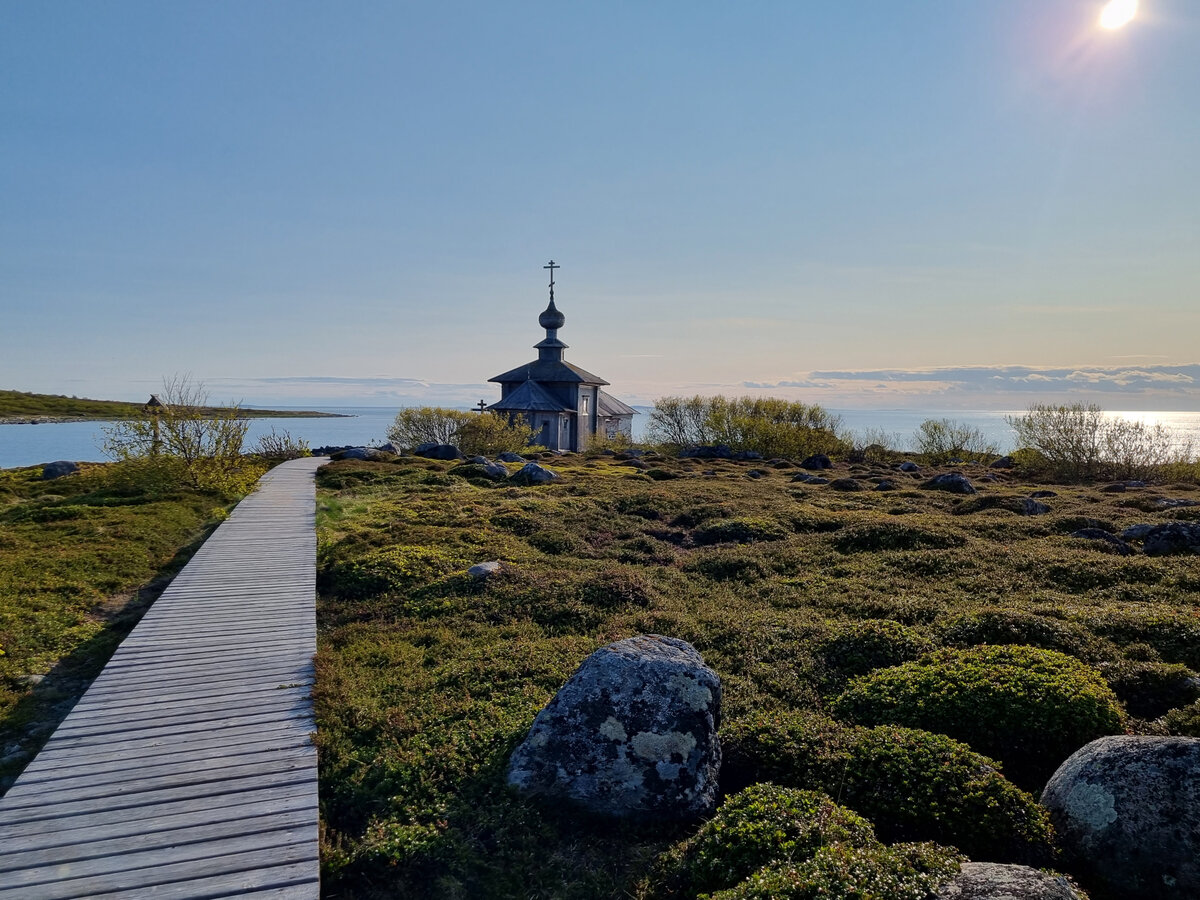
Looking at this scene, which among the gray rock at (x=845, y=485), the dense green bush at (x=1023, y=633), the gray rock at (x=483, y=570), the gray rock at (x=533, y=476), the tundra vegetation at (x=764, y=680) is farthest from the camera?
the gray rock at (x=845, y=485)

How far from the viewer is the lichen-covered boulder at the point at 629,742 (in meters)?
6.71

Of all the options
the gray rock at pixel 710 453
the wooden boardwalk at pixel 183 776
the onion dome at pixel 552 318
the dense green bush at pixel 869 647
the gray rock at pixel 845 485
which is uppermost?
the onion dome at pixel 552 318

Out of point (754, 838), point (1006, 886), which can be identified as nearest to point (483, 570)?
point (754, 838)

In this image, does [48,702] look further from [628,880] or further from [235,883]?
[628,880]

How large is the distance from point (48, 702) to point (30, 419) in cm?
9794

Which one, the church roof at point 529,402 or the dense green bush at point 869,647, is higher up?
the church roof at point 529,402

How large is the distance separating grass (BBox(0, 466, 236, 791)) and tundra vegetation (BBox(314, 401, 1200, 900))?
343 centimetres

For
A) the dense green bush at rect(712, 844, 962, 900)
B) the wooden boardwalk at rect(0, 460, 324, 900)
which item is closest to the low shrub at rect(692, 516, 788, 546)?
the wooden boardwalk at rect(0, 460, 324, 900)

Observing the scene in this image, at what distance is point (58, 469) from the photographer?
2984 cm

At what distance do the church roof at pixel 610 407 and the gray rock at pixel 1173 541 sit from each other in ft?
152

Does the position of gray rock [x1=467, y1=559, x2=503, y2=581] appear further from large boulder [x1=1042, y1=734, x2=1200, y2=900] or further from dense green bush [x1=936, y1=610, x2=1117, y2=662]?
large boulder [x1=1042, y1=734, x2=1200, y2=900]

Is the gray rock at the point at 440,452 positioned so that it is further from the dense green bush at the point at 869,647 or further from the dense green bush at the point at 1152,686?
the dense green bush at the point at 1152,686

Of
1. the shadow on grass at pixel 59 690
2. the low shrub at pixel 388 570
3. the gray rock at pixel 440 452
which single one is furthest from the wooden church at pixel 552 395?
the shadow on grass at pixel 59 690

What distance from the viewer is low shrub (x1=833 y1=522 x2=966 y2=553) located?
17.0 metres
